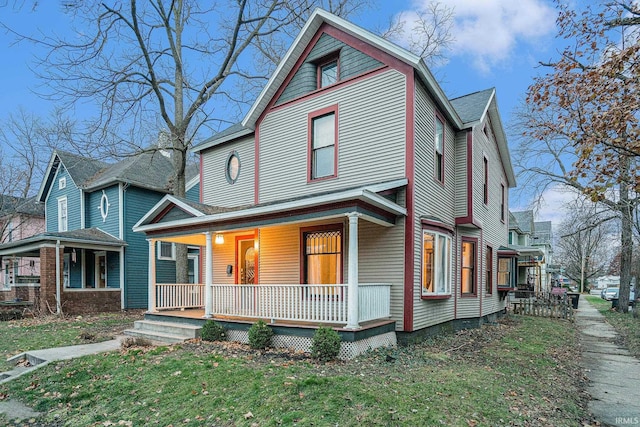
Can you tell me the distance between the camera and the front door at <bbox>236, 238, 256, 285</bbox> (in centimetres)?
1196

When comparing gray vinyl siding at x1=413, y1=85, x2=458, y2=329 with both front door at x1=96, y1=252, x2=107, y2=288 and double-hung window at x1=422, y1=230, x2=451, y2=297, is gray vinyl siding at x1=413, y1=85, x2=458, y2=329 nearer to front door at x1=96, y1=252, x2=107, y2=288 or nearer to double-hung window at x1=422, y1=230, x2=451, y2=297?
double-hung window at x1=422, y1=230, x2=451, y2=297

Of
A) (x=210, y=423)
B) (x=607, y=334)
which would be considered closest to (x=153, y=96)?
(x=210, y=423)

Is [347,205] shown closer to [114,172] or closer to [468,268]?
[468,268]

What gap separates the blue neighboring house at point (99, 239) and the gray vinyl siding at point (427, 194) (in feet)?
37.6

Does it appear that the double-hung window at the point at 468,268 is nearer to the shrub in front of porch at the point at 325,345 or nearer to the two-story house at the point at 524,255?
the shrub in front of porch at the point at 325,345

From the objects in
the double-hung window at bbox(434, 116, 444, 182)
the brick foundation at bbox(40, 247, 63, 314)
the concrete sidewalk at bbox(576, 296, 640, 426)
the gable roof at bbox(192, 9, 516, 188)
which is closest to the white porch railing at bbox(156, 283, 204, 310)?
the gable roof at bbox(192, 9, 516, 188)

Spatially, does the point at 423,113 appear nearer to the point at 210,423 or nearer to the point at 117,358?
the point at 210,423

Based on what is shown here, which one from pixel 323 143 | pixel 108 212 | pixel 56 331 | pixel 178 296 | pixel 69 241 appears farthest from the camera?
pixel 108 212

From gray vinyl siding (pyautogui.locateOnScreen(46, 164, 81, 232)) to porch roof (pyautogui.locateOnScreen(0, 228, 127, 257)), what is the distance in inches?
106

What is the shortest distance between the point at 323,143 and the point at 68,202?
55.7 feet

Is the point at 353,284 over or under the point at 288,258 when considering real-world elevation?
under

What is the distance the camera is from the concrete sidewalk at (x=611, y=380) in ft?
18.0

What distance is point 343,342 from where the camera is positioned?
7465 mm

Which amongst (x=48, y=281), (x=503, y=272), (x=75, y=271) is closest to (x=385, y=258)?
(x=503, y=272)
